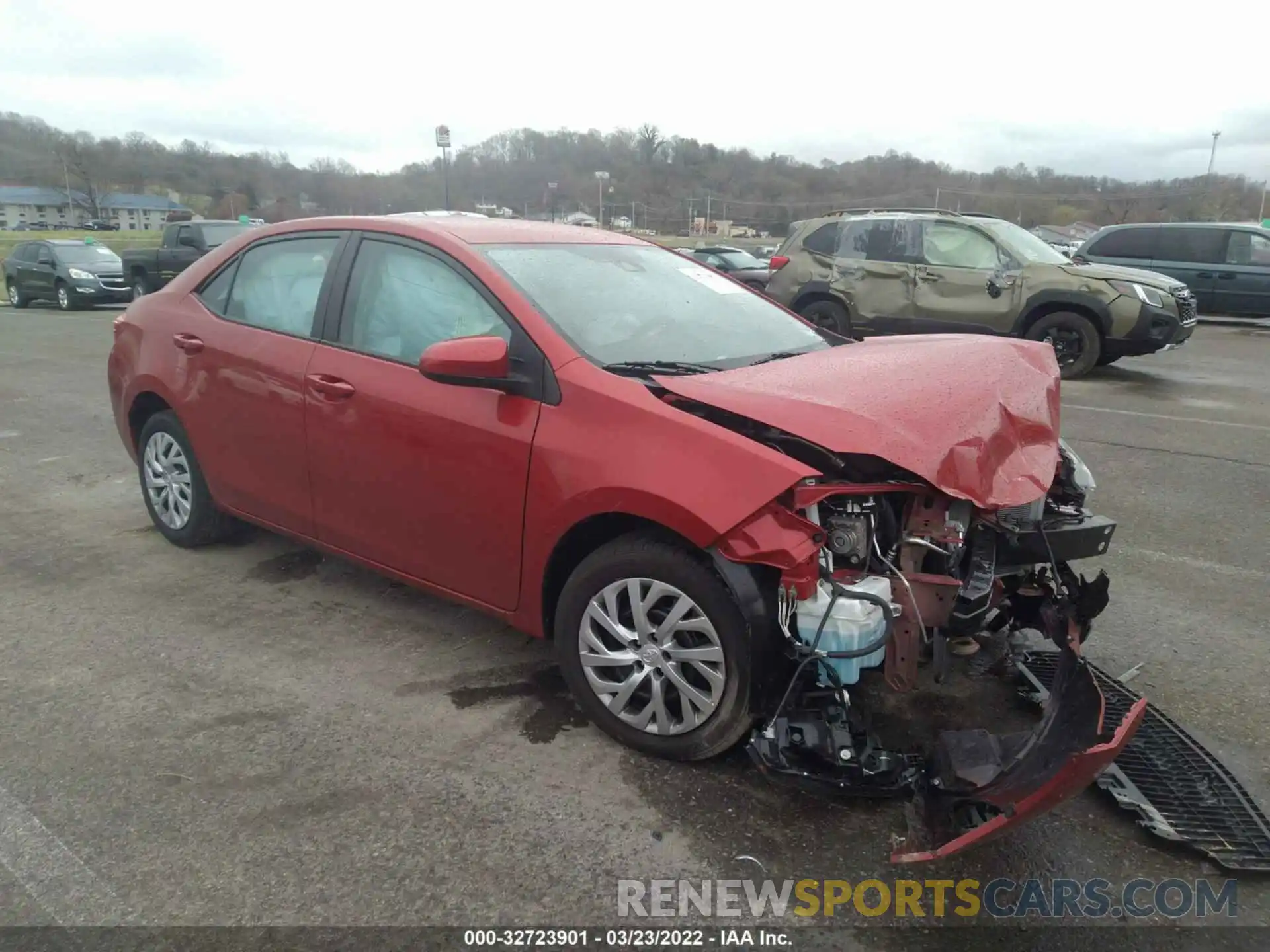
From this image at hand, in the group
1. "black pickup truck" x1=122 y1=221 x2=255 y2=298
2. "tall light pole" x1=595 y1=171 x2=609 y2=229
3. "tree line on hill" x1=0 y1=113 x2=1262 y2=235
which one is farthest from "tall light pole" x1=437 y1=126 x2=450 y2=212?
"tall light pole" x1=595 y1=171 x2=609 y2=229

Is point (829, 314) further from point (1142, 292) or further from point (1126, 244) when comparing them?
point (1126, 244)

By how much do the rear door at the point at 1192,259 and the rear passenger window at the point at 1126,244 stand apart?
13 centimetres

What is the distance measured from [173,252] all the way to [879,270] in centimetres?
1492

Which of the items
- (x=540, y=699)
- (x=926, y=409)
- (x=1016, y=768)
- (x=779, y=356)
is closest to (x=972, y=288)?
(x=779, y=356)

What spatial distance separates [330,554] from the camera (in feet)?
12.5

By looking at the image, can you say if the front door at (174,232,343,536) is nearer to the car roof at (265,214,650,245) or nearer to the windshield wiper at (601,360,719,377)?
→ the car roof at (265,214,650,245)

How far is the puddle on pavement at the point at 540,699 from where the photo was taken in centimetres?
306

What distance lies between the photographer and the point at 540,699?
128 inches

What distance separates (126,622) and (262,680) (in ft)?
3.07

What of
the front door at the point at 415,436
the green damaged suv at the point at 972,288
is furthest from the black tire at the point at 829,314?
the front door at the point at 415,436

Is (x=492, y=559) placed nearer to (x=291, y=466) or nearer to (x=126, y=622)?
(x=291, y=466)

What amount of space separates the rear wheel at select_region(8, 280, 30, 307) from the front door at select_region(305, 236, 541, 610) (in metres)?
21.1

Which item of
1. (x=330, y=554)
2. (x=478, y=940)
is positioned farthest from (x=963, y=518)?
(x=330, y=554)

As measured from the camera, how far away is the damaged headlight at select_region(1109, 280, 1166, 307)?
983 centimetres
